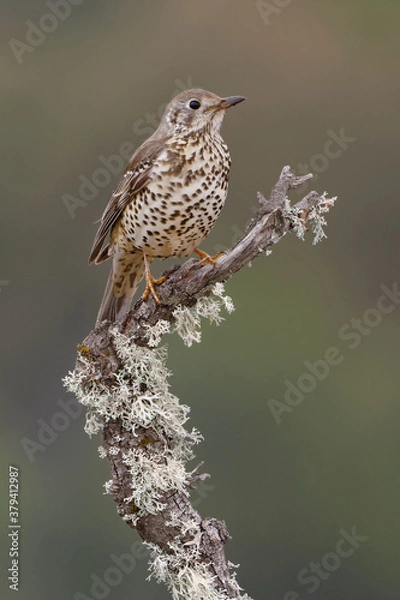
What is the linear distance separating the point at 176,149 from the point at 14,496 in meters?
3.46

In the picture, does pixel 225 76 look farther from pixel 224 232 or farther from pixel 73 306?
pixel 73 306

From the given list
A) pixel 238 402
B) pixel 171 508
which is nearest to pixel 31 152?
pixel 238 402

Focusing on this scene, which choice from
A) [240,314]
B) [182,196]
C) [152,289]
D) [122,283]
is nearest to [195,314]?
[152,289]

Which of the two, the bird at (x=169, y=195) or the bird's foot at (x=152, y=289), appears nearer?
the bird's foot at (x=152, y=289)

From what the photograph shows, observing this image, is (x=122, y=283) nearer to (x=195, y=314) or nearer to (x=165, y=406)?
(x=195, y=314)

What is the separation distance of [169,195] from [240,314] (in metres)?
8.79

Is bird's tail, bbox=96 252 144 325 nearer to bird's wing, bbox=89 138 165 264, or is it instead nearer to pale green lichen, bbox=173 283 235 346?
bird's wing, bbox=89 138 165 264

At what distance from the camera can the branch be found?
550 centimetres

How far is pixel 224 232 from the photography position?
1312 centimetres

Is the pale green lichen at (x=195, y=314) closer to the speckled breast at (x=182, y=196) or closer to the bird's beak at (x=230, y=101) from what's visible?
the speckled breast at (x=182, y=196)

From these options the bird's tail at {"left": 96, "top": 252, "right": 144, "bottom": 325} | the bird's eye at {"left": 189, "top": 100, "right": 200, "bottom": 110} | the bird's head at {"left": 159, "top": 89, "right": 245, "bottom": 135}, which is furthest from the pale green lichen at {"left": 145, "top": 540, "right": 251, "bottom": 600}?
the bird's eye at {"left": 189, "top": 100, "right": 200, "bottom": 110}

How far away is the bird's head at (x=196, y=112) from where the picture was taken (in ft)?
20.8

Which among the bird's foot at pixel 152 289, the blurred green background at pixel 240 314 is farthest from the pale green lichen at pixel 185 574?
the blurred green background at pixel 240 314

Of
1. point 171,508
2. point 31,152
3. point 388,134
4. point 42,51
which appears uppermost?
point 42,51
